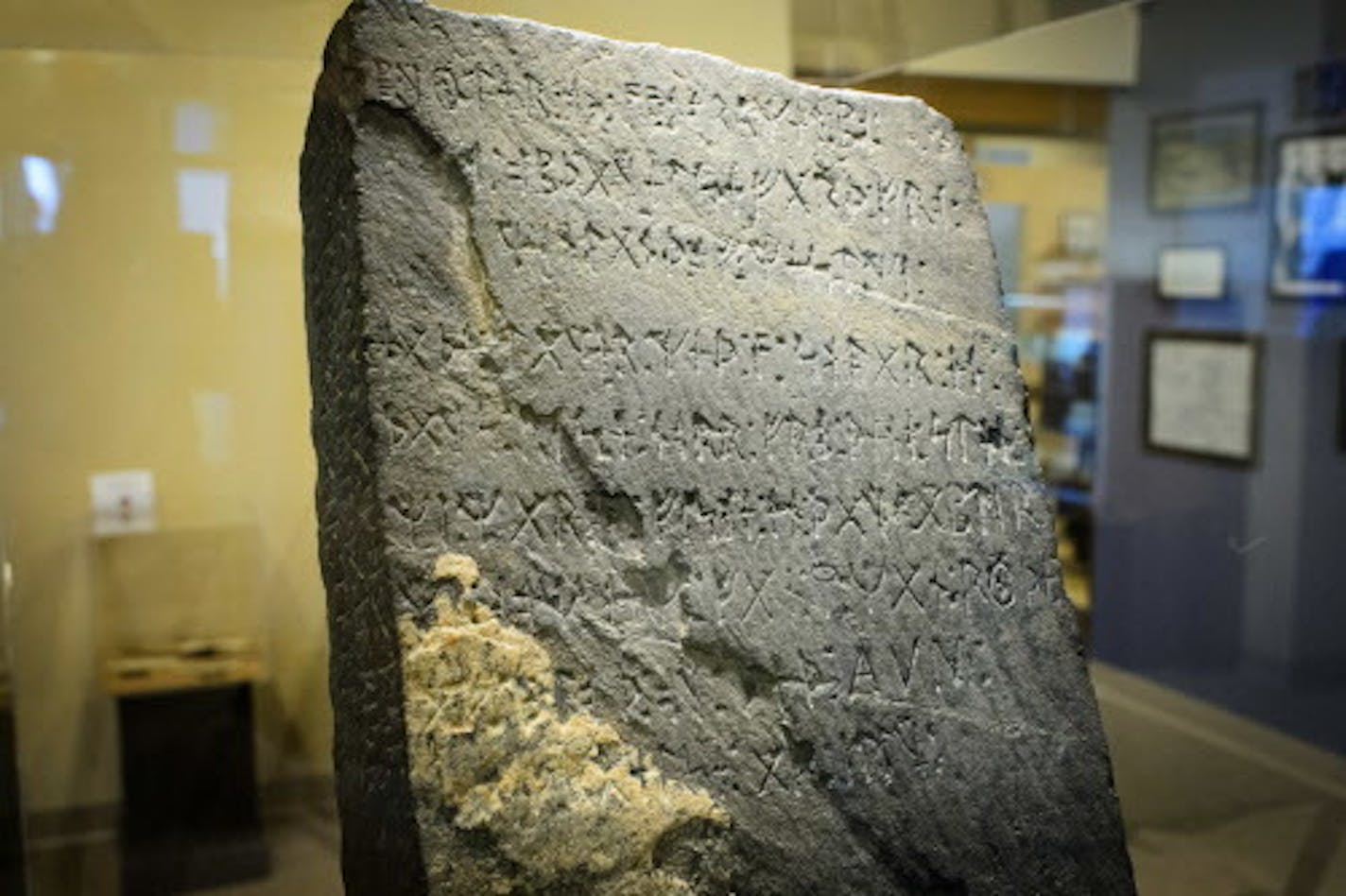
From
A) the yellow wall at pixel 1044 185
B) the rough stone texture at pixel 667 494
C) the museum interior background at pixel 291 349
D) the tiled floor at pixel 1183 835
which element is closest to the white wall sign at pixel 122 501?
the museum interior background at pixel 291 349

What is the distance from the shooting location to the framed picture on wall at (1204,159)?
3508 mm

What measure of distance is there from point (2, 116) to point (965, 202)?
63.6 inches

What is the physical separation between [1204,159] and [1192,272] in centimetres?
28

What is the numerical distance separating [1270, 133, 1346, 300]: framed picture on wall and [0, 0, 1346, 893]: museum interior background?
0.02 metres

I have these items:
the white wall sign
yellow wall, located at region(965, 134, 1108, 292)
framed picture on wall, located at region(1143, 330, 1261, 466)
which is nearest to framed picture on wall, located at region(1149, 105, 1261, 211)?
yellow wall, located at region(965, 134, 1108, 292)

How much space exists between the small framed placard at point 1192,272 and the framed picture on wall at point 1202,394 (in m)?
0.10

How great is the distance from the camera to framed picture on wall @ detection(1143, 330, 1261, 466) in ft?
11.7

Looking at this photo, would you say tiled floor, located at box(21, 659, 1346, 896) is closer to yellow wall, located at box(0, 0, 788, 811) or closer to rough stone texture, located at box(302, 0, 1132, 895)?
yellow wall, located at box(0, 0, 788, 811)

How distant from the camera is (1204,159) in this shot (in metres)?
3.57

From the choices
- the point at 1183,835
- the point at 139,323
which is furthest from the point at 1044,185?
the point at 139,323

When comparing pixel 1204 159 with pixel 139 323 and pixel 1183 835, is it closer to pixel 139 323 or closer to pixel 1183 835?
pixel 1183 835

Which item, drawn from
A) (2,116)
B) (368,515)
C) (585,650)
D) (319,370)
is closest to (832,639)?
(585,650)

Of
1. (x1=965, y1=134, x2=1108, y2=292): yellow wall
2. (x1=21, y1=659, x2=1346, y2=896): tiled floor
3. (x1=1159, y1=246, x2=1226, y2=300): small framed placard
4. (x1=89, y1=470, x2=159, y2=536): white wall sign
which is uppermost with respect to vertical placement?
(x1=965, y1=134, x2=1108, y2=292): yellow wall

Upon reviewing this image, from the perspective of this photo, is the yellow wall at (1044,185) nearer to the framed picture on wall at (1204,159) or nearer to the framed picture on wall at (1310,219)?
the framed picture on wall at (1204,159)
